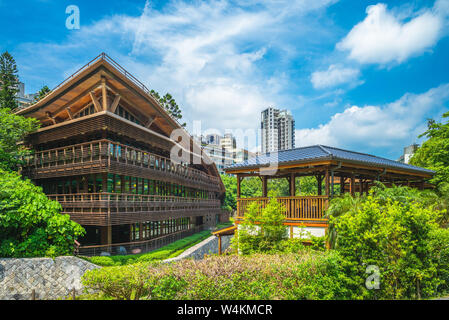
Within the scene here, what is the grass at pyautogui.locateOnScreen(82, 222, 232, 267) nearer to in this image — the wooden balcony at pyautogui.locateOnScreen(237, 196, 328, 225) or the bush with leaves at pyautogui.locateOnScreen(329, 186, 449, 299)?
the wooden balcony at pyautogui.locateOnScreen(237, 196, 328, 225)

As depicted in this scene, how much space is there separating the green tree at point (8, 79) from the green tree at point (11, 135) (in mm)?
13556

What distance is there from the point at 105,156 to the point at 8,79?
1010 inches

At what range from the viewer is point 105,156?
18.6m

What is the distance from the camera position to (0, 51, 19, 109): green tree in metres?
32.7

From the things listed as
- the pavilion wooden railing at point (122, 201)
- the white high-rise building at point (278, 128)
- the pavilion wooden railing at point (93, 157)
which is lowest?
the pavilion wooden railing at point (122, 201)

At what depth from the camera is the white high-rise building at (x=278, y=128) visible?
480ft

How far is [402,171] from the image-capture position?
15.6 meters

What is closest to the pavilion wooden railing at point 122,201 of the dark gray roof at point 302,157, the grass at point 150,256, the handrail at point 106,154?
the handrail at point 106,154

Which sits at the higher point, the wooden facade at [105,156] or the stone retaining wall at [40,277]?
the wooden facade at [105,156]

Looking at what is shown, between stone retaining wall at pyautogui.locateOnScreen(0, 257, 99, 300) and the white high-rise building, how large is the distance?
440ft

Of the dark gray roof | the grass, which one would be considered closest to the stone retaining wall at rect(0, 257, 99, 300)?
the grass

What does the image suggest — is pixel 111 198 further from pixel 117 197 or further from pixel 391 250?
pixel 391 250

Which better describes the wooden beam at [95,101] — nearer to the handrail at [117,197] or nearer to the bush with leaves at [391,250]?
the handrail at [117,197]

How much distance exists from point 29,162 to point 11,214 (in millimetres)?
10289
